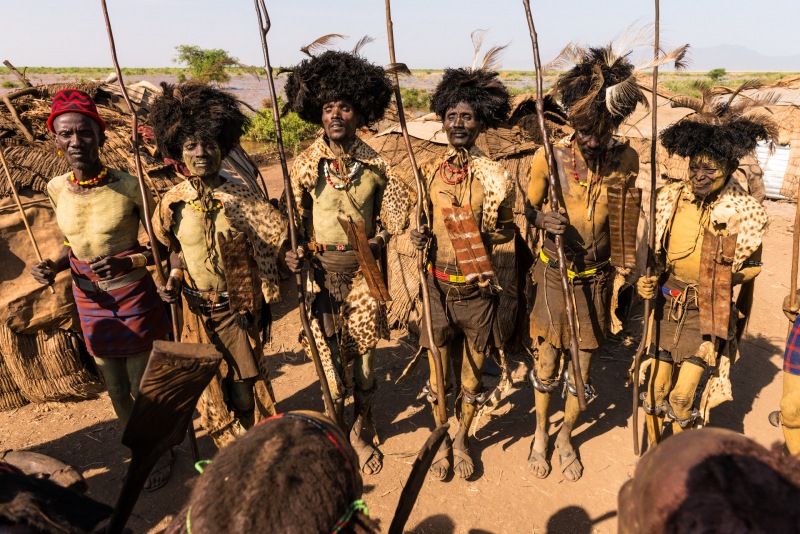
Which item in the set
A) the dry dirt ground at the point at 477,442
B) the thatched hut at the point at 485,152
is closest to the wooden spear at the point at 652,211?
the dry dirt ground at the point at 477,442

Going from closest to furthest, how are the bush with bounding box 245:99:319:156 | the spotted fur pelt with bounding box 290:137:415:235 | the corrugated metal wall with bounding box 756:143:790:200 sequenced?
the spotted fur pelt with bounding box 290:137:415:235, the corrugated metal wall with bounding box 756:143:790:200, the bush with bounding box 245:99:319:156

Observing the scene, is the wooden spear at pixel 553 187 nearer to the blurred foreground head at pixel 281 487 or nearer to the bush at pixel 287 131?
the blurred foreground head at pixel 281 487

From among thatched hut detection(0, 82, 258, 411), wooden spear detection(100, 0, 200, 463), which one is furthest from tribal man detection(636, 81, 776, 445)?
thatched hut detection(0, 82, 258, 411)

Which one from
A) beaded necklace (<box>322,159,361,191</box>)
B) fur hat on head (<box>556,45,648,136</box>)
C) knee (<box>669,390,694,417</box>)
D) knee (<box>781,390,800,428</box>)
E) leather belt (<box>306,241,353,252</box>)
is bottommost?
knee (<box>669,390,694,417</box>)

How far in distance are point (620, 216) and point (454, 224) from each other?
109cm

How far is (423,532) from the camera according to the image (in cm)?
340

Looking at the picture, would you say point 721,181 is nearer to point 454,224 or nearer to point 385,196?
point 454,224

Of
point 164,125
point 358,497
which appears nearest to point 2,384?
point 164,125

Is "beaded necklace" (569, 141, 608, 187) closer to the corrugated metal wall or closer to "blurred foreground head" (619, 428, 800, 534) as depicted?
"blurred foreground head" (619, 428, 800, 534)

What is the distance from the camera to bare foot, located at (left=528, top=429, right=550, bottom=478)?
3871 mm

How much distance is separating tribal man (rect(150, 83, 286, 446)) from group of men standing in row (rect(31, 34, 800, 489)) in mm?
11

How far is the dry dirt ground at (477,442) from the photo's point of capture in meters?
3.55

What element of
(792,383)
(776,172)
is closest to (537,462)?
(792,383)

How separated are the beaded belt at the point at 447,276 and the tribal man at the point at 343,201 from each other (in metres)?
0.38
